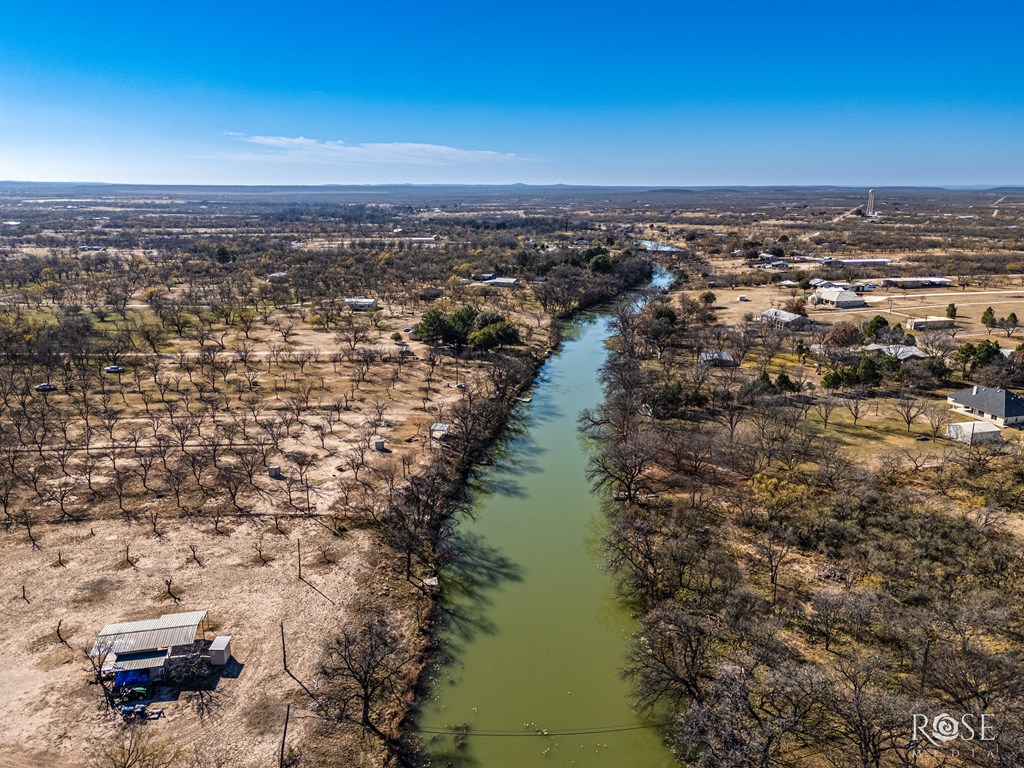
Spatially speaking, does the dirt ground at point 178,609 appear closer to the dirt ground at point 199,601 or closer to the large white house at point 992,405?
the dirt ground at point 199,601

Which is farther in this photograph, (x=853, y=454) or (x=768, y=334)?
(x=768, y=334)

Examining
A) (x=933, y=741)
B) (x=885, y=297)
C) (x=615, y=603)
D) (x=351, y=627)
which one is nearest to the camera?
(x=933, y=741)

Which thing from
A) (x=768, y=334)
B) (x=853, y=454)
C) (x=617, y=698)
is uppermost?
(x=768, y=334)

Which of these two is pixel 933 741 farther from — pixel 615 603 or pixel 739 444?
pixel 739 444

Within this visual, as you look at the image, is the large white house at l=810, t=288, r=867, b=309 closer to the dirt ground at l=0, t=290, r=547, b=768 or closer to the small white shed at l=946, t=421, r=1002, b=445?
the small white shed at l=946, t=421, r=1002, b=445

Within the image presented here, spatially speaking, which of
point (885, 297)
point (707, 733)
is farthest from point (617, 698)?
point (885, 297)

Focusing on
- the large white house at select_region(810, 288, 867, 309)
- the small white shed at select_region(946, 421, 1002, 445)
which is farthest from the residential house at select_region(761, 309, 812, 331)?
the small white shed at select_region(946, 421, 1002, 445)

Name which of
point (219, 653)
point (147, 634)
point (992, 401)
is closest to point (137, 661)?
point (147, 634)
